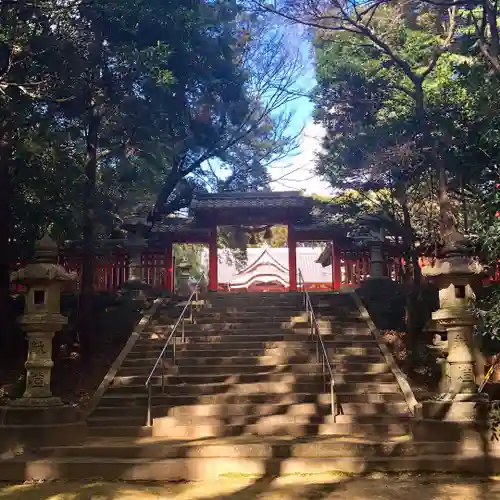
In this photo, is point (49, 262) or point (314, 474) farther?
point (49, 262)

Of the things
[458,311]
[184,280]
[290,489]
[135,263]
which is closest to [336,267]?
[184,280]

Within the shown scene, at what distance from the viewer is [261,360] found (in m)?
10.9

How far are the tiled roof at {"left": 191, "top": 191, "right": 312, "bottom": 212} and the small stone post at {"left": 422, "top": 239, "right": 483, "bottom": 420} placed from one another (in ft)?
32.8

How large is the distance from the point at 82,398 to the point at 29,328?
3212 millimetres

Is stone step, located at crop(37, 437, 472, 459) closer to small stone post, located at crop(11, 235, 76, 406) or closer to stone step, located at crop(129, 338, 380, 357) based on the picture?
small stone post, located at crop(11, 235, 76, 406)

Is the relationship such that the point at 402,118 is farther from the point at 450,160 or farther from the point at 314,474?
the point at 314,474

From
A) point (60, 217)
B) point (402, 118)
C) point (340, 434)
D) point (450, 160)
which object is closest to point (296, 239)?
point (402, 118)

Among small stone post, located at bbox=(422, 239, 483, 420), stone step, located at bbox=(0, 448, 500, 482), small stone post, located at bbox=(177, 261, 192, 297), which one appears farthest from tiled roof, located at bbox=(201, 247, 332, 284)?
stone step, located at bbox=(0, 448, 500, 482)

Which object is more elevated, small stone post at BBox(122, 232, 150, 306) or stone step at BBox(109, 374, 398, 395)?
small stone post at BBox(122, 232, 150, 306)

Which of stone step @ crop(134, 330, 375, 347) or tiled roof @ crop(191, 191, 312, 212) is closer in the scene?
stone step @ crop(134, 330, 375, 347)

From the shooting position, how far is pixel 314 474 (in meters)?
6.48

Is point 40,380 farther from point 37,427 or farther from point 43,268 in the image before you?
point 43,268

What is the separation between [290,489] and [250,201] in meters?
12.9

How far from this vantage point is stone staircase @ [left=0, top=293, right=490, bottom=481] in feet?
→ 21.6
